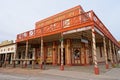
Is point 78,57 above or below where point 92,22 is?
below

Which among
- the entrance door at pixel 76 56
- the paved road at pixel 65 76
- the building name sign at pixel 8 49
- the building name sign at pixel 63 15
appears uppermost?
the building name sign at pixel 63 15

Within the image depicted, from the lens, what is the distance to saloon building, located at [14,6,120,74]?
10.4 metres

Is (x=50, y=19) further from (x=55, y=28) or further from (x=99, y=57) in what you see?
(x=99, y=57)

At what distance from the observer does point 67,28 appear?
35.3 feet

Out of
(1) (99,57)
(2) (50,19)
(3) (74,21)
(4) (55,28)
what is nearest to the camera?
(3) (74,21)

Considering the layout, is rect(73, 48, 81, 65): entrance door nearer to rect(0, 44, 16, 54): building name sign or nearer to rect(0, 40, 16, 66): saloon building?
rect(0, 40, 16, 66): saloon building

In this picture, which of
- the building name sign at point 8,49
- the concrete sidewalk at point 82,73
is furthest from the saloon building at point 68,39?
the building name sign at point 8,49

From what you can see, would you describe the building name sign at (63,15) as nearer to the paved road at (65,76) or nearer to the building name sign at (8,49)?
the building name sign at (8,49)

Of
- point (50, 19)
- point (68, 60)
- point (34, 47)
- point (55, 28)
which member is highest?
point (50, 19)

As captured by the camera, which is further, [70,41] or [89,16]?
[70,41]

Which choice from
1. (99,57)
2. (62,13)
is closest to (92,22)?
(62,13)

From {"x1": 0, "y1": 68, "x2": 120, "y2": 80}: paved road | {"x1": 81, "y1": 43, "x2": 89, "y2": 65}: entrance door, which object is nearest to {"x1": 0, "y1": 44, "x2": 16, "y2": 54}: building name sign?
{"x1": 81, "y1": 43, "x2": 89, "y2": 65}: entrance door

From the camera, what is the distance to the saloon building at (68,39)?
1036 centimetres

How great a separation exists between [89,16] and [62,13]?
Result: 8.03 metres
